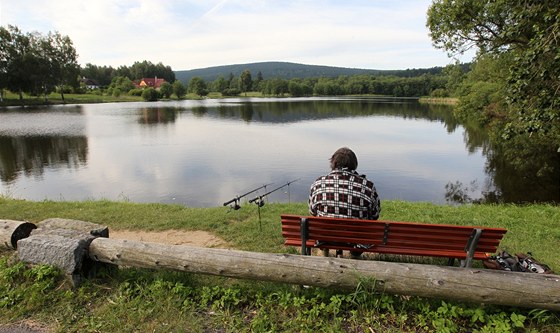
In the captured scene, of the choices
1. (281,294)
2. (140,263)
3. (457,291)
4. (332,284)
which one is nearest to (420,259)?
(457,291)

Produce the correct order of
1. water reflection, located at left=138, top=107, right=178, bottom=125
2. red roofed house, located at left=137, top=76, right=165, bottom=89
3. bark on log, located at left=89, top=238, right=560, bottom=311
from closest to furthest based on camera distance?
bark on log, located at left=89, top=238, right=560, bottom=311, water reflection, located at left=138, top=107, right=178, bottom=125, red roofed house, located at left=137, top=76, right=165, bottom=89

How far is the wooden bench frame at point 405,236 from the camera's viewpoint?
150 inches

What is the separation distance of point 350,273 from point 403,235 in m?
0.86

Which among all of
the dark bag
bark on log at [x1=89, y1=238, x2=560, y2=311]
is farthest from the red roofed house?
the dark bag

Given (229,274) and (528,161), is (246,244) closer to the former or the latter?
(229,274)

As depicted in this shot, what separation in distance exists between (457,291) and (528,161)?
1892 centimetres

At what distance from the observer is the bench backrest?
3.83 meters

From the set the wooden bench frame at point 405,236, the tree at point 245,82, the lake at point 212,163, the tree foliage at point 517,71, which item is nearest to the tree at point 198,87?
the tree at point 245,82

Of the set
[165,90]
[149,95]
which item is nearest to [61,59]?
[149,95]

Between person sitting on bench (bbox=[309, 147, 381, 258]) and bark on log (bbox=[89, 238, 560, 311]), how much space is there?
0.64m

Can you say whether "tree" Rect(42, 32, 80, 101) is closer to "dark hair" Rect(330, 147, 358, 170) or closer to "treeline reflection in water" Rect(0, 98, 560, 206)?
"treeline reflection in water" Rect(0, 98, 560, 206)

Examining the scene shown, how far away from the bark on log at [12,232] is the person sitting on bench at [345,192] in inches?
170

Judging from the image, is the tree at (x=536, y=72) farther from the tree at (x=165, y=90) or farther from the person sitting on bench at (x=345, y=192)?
the tree at (x=165, y=90)

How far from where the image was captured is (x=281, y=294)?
3818 millimetres
